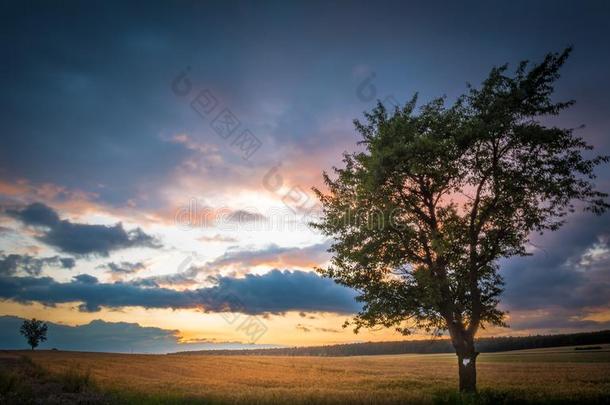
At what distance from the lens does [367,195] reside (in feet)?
73.2

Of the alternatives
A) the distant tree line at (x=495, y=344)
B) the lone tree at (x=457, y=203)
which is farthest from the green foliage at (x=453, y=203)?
the distant tree line at (x=495, y=344)

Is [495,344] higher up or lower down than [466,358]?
lower down

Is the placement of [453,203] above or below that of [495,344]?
above

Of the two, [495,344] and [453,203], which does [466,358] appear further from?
[495,344]

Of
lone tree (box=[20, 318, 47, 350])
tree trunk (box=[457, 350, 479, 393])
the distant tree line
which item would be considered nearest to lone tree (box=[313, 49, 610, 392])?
tree trunk (box=[457, 350, 479, 393])

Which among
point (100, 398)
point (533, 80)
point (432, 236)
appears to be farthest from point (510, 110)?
point (100, 398)

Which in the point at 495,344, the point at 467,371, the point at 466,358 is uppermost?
the point at 466,358

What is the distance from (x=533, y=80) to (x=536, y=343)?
4645 inches

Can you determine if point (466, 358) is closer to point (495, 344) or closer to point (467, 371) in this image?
point (467, 371)

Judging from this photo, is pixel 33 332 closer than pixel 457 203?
No

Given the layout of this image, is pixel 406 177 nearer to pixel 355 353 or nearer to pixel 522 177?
pixel 522 177

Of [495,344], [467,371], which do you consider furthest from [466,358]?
[495,344]

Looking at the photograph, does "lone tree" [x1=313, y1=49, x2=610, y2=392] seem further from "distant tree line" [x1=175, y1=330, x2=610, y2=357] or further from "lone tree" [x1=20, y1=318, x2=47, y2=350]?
"lone tree" [x1=20, y1=318, x2=47, y2=350]

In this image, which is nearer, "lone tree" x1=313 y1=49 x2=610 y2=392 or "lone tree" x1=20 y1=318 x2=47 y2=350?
"lone tree" x1=313 y1=49 x2=610 y2=392
